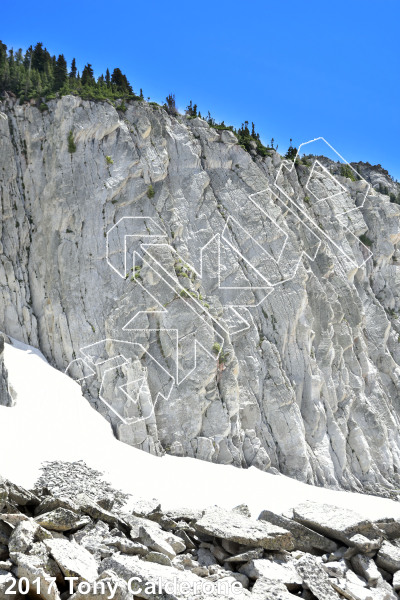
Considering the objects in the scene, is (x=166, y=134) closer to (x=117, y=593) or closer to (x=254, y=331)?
(x=254, y=331)

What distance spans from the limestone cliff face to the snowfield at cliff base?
1016 mm

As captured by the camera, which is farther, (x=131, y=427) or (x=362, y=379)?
(x=362, y=379)

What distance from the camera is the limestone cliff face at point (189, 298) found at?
2534 centimetres

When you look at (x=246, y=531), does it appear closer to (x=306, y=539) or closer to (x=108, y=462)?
(x=306, y=539)

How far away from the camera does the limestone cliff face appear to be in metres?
25.3

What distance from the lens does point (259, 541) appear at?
11.6 metres

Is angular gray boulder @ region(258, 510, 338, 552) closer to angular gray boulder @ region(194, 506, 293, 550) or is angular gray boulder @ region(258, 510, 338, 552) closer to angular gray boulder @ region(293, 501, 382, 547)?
angular gray boulder @ region(293, 501, 382, 547)

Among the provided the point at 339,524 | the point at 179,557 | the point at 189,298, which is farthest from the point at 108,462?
the point at 339,524

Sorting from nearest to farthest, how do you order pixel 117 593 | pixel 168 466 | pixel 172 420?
pixel 117 593 < pixel 168 466 < pixel 172 420

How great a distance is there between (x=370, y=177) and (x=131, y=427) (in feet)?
134

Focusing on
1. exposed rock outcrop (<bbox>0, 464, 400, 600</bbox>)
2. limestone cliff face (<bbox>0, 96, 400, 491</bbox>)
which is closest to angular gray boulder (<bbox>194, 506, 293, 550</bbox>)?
exposed rock outcrop (<bbox>0, 464, 400, 600</bbox>)

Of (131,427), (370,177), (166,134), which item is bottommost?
(131,427)

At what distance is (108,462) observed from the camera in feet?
68.4

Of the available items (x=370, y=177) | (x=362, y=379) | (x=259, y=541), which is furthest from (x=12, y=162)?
(x=370, y=177)
